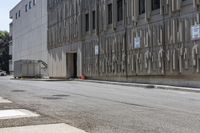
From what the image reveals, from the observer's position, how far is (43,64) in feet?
212

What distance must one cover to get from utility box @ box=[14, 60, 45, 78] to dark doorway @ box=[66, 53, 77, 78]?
1084 cm

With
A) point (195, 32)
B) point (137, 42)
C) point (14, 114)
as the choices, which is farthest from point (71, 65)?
point (14, 114)

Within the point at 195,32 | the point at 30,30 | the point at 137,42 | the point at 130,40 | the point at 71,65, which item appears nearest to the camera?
the point at 195,32

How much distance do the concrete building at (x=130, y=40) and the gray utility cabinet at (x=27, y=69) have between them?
6.92 metres

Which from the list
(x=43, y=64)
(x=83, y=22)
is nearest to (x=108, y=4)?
(x=83, y=22)

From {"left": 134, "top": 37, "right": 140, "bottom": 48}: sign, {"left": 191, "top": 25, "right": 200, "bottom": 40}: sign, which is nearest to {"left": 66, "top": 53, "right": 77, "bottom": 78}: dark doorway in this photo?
{"left": 134, "top": 37, "right": 140, "bottom": 48}: sign

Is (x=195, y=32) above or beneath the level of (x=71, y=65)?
above

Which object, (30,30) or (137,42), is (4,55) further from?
(137,42)

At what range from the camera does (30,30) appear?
3108 inches

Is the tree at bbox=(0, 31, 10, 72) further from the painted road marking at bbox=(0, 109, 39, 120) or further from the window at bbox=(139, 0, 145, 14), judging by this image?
the painted road marking at bbox=(0, 109, 39, 120)

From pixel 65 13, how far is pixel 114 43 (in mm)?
15757

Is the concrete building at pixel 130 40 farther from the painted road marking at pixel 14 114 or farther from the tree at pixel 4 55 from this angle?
the tree at pixel 4 55

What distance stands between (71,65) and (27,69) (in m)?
11.6

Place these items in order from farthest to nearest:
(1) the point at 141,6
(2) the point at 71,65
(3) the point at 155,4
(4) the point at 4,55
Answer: (4) the point at 4,55, (2) the point at 71,65, (1) the point at 141,6, (3) the point at 155,4
